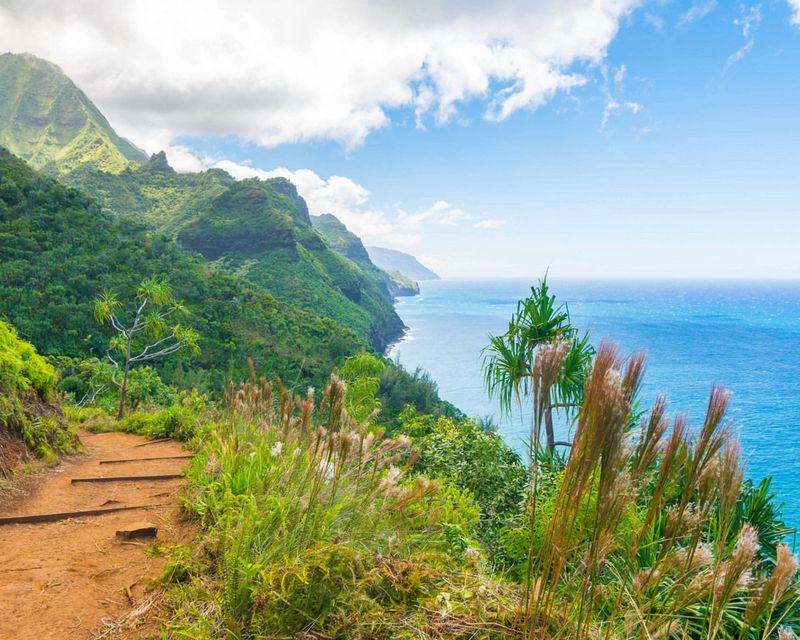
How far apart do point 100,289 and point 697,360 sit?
60339 millimetres

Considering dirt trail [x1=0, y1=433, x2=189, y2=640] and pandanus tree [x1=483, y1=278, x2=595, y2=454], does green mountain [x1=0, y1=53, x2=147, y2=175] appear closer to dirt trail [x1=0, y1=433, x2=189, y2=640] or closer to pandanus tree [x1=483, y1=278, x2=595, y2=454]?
pandanus tree [x1=483, y1=278, x2=595, y2=454]

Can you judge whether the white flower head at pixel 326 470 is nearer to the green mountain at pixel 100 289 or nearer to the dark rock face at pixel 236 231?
the green mountain at pixel 100 289

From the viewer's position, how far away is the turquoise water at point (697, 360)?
25.1 m

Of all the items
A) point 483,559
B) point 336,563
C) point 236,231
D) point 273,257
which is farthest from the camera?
point 236,231

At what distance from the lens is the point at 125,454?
550 centimetres

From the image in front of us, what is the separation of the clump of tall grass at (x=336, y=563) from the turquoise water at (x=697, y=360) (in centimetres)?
62

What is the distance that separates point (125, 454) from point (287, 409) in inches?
160

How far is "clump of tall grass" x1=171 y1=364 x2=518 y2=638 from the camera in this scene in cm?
152

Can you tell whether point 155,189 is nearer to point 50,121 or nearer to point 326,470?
point 50,121

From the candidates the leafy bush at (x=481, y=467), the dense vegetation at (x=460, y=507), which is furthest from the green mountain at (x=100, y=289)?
the leafy bush at (x=481, y=467)

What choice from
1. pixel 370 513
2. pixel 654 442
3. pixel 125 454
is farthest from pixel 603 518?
pixel 125 454

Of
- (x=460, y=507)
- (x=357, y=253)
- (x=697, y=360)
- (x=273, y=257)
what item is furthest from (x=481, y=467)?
(x=357, y=253)

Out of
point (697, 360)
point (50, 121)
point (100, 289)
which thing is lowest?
A: point (697, 360)

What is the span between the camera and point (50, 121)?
110625mm
